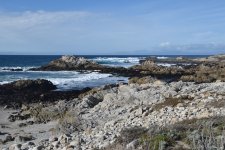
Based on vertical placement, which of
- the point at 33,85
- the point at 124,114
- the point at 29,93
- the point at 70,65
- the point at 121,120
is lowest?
the point at 29,93

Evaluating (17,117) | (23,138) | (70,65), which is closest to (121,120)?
(23,138)

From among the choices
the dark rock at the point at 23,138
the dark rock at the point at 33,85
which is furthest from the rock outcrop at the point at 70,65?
the dark rock at the point at 23,138

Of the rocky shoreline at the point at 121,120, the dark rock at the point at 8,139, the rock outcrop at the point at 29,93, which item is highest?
the rocky shoreline at the point at 121,120

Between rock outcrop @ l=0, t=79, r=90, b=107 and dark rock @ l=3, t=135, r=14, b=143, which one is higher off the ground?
dark rock @ l=3, t=135, r=14, b=143

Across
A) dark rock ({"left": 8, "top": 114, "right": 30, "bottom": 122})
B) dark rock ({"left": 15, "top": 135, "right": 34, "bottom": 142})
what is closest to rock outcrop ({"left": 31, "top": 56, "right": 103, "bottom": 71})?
dark rock ({"left": 8, "top": 114, "right": 30, "bottom": 122})

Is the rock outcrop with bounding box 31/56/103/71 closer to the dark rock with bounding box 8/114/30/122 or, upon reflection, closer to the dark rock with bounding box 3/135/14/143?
the dark rock with bounding box 8/114/30/122

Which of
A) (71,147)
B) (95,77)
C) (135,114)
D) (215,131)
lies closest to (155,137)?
(215,131)

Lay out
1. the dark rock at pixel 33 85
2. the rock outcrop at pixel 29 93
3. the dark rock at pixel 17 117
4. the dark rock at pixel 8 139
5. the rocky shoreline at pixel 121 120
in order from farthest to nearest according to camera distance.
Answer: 1. the dark rock at pixel 33 85
2. the rock outcrop at pixel 29 93
3. the dark rock at pixel 17 117
4. the dark rock at pixel 8 139
5. the rocky shoreline at pixel 121 120

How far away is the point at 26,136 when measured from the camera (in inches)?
789

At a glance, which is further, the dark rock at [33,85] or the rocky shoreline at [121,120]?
the dark rock at [33,85]

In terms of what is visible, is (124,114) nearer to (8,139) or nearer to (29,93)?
(8,139)

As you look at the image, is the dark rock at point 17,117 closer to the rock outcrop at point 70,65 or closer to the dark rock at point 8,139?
the dark rock at point 8,139

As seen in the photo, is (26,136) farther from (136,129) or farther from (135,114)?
(136,129)

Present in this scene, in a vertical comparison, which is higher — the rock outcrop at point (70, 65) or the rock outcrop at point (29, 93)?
the rock outcrop at point (70, 65)
